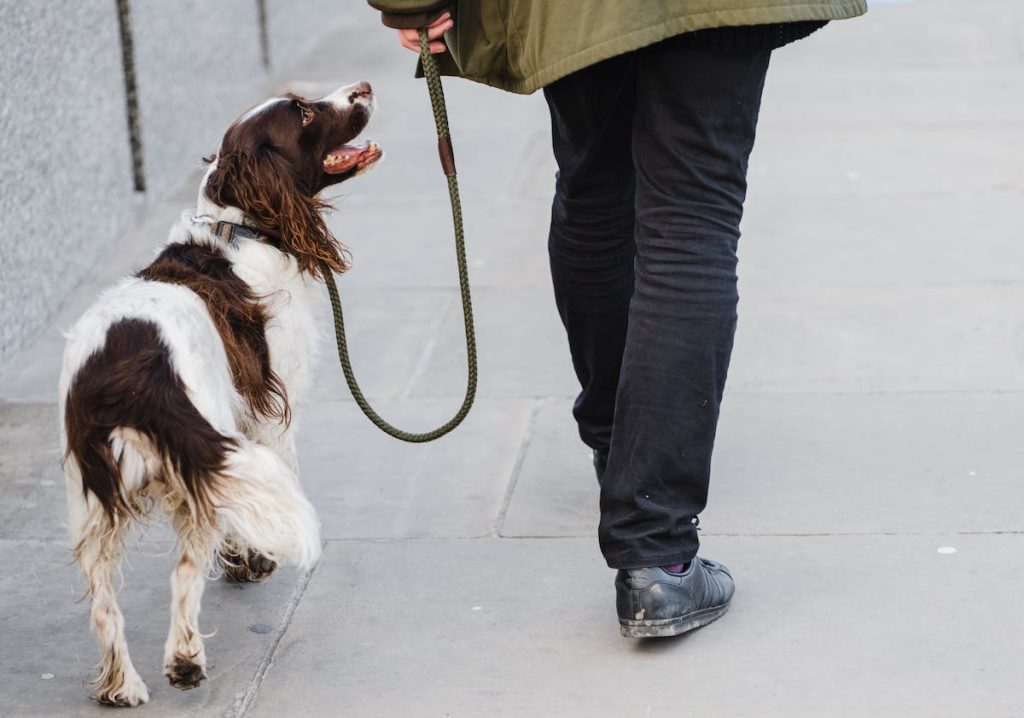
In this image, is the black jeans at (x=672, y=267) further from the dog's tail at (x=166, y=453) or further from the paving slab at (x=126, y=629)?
the paving slab at (x=126, y=629)

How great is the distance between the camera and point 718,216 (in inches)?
124

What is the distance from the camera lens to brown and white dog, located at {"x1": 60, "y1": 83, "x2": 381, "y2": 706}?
293 cm

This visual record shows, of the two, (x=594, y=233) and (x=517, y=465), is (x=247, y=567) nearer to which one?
(x=517, y=465)

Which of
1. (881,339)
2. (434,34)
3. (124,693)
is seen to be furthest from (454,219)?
(881,339)

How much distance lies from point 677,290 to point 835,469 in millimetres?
1207

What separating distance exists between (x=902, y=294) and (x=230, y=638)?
301cm

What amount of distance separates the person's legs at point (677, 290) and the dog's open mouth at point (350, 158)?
0.76 metres

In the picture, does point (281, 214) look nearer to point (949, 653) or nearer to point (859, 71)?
point (949, 653)

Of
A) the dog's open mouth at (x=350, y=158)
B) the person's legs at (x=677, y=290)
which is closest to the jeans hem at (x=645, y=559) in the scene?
the person's legs at (x=677, y=290)

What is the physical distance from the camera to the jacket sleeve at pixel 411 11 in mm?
3150

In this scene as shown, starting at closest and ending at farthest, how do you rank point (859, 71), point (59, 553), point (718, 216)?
point (718, 216)
point (59, 553)
point (859, 71)

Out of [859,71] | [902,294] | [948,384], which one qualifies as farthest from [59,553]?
[859,71]

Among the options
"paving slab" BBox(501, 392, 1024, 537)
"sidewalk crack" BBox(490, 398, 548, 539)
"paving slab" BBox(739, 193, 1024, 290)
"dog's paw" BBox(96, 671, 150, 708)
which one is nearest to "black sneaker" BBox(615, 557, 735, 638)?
"paving slab" BBox(501, 392, 1024, 537)

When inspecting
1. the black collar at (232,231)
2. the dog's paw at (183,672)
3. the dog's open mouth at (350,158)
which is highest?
the dog's open mouth at (350,158)
